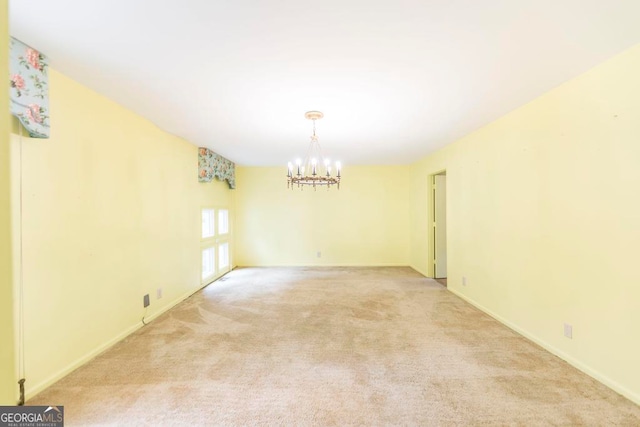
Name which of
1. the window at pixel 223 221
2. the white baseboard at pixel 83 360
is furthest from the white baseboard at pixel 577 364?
the window at pixel 223 221

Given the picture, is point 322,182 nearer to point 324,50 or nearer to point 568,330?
point 324,50

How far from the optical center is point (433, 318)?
318cm

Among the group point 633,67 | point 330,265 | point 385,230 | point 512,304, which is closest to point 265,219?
point 330,265

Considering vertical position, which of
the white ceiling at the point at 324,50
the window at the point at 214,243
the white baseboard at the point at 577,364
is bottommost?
the white baseboard at the point at 577,364

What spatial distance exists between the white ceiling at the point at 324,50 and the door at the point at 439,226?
2304 mm

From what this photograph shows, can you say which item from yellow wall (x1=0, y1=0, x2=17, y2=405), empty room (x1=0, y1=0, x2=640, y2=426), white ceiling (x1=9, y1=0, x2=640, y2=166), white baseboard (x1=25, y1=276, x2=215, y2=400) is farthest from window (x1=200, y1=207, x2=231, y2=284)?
yellow wall (x1=0, y1=0, x2=17, y2=405)

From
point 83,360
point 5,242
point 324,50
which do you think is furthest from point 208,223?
point 5,242

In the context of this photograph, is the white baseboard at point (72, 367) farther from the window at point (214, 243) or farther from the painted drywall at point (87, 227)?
the window at point (214, 243)

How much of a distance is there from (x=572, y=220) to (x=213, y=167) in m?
4.92

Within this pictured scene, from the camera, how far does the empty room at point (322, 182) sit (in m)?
1.57

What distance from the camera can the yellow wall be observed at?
52 cm

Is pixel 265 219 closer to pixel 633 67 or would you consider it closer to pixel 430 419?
pixel 430 419

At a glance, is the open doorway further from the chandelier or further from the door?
the chandelier

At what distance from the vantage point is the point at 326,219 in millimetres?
6273
